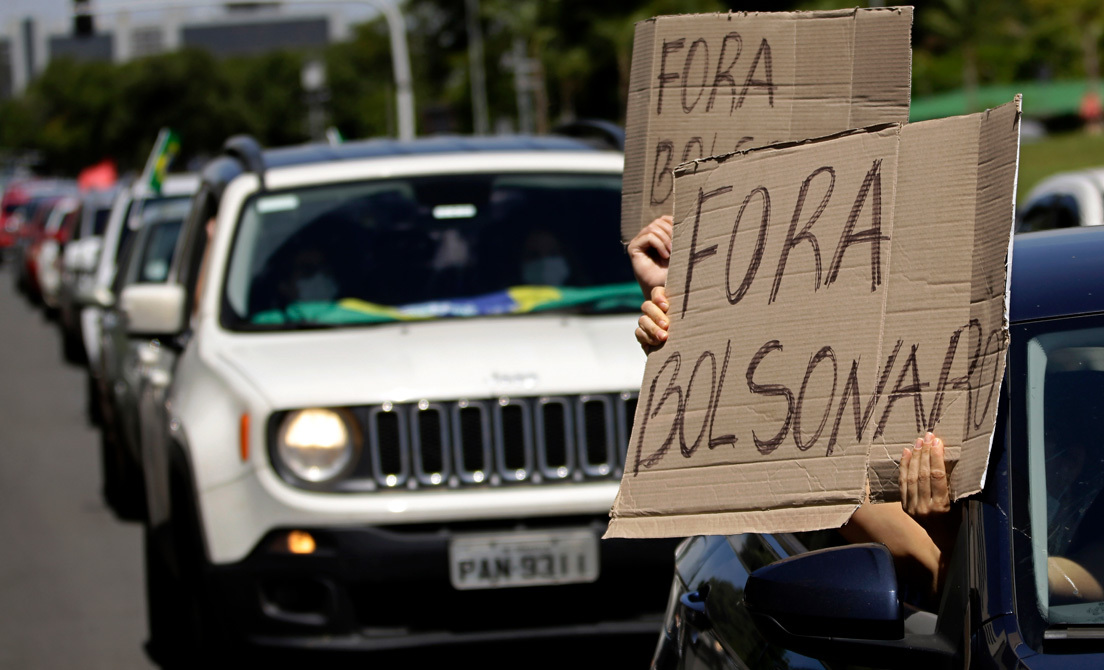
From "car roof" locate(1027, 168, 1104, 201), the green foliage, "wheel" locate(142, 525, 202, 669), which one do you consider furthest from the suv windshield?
the green foliage

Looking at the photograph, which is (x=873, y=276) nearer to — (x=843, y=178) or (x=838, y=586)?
(x=843, y=178)

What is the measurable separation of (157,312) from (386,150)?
1.11 meters

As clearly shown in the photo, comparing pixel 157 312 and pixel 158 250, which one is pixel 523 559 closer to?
pixel 157 312

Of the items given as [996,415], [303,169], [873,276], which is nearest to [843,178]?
[873,276]

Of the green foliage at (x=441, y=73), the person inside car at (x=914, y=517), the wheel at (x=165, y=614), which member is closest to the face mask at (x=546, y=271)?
the wheel at (x=165, y=614)

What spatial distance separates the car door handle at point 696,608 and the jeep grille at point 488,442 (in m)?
1.91

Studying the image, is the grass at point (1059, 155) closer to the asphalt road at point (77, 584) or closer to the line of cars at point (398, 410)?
the asphalt road at point (77, 584)

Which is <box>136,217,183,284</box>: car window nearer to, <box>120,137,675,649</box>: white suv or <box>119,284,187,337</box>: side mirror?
<box>119,284,187,337</box>: side mirror

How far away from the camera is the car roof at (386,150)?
6414 mm

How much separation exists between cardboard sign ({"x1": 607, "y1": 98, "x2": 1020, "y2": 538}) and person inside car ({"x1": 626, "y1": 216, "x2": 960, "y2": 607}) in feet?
0.08

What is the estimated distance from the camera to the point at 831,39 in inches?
130

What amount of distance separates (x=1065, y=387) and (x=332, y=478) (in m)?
2.99

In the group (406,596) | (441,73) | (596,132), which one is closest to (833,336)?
(406,596)

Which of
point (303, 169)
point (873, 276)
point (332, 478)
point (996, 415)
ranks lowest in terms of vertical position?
point (332, 478)
